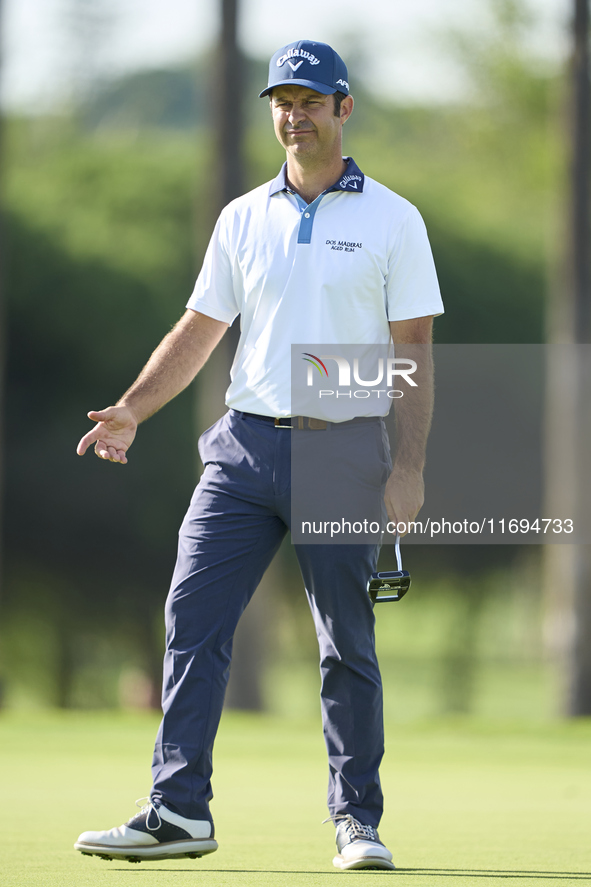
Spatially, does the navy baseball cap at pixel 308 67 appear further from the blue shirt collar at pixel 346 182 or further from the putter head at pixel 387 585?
the putter head at pixel 387 585

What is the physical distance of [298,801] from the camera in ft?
14.3

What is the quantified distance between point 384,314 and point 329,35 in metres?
7.80

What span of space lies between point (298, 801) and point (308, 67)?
2.44 meters

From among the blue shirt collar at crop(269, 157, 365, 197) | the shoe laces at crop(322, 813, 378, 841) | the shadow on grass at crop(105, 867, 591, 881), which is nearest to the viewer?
the shadow on grass at crop(105, 867, 591, 881)

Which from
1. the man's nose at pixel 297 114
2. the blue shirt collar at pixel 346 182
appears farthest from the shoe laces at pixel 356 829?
the man's nose at pixel 297 114

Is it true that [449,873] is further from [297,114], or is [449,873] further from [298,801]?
[297,114]


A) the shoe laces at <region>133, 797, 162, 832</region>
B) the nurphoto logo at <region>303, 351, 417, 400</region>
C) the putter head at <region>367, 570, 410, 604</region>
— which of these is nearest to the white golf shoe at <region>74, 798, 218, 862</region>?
the shoe laces at <region>133, 797, 162, 832</region>

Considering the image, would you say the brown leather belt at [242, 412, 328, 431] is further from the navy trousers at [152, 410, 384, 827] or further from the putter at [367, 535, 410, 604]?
the putter at [367, 535, 410, 604]

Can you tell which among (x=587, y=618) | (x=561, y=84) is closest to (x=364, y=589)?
(x=587, y=618)

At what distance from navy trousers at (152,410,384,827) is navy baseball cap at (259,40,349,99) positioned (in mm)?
836

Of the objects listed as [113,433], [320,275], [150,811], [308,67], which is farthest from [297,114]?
[150,811]

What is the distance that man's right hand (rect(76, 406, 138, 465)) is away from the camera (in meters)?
3.14

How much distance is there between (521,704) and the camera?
1895 cm

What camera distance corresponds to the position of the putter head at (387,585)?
3.14 meters
